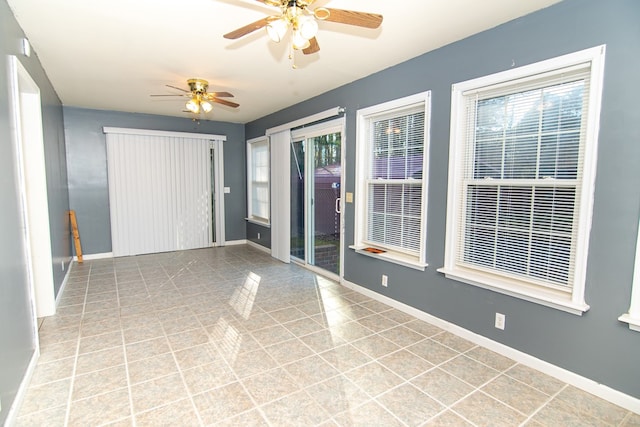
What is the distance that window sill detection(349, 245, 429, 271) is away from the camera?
3150 millimetres

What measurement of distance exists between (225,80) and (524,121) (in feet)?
10.5

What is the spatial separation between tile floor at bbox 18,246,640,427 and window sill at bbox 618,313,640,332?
51 centimetres

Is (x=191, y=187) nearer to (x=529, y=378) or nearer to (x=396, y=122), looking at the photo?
(x=396, y=122)

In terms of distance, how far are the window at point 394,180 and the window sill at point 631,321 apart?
142 centimetres

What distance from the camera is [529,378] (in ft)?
7.32

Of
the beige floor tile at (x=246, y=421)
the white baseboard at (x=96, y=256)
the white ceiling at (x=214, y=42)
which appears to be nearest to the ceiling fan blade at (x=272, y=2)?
the white ceiling at (x=214, y=42)

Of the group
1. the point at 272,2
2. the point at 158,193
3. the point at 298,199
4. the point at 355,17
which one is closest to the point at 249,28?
the point at 272,2

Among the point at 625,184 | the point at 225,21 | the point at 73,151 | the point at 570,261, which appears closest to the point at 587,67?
the point at 625,184

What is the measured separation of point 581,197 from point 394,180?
5.53 ft

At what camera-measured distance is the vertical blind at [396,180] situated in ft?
10.7

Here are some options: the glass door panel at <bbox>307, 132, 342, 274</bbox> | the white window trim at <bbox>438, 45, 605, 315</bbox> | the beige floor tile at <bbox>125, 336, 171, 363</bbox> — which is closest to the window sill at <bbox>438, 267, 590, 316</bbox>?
the white window trim at <bbox>438, 45, 605, 315</bbox>

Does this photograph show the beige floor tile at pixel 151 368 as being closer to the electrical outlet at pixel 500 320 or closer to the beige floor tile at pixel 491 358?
the beige floor tile at pixel 491 358

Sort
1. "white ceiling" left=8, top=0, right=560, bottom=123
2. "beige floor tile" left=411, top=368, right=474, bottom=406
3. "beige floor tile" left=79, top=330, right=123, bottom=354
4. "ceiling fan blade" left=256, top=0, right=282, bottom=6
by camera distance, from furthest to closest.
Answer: "beige floor tile" left=79, top=330, right=123, bottom=354, "white ceiling" left=8, top=0, right=560, bottom=123, "beige floor tile" left=411, top=368, right=474, bottom=406, "ceiling fan blade" left=256, top=0, right=282, bottom=6

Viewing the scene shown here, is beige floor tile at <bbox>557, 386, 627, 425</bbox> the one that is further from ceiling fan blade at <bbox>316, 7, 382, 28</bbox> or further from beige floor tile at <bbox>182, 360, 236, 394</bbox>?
ceiling fan blade at <bbox>316, 7, 382, 28</bbox>
